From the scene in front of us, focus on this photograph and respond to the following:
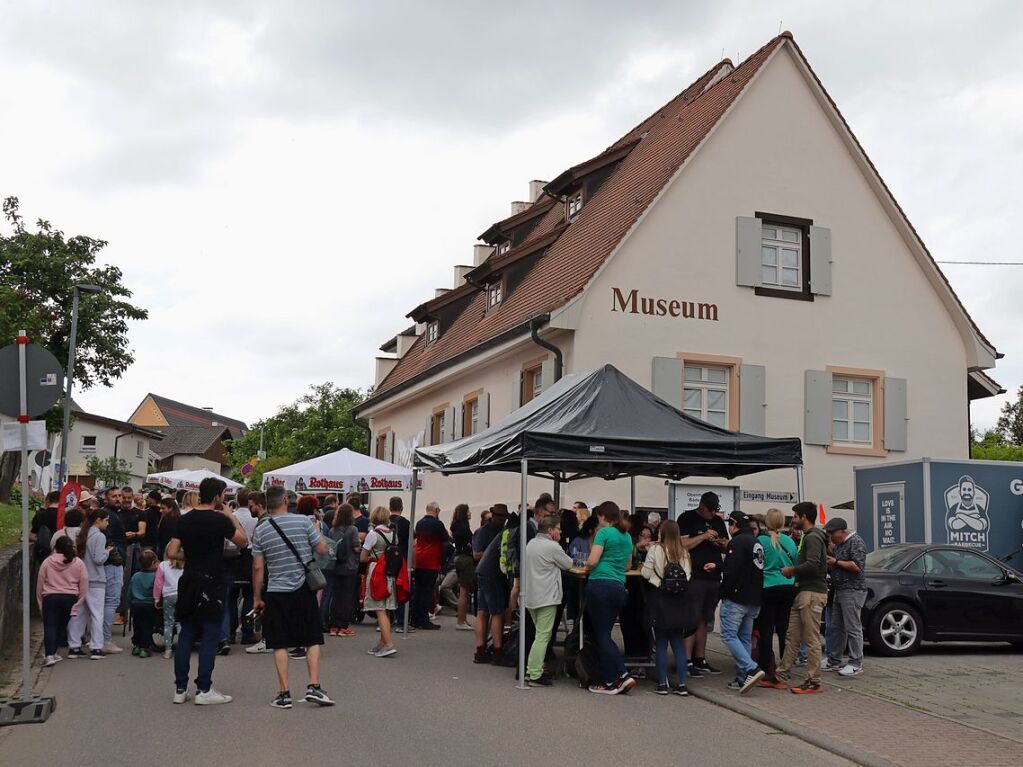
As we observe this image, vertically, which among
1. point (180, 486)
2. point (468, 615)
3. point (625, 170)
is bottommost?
point (468, 615)

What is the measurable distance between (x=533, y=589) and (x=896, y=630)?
206 inches

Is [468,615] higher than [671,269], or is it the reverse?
[671,269]

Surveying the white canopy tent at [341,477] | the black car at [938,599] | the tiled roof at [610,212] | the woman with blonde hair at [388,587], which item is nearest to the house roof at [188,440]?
the tiled roof at [610,212]

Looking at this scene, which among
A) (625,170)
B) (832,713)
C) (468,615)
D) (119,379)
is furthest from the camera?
(119,379)

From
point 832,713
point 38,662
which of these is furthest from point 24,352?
point 832,713

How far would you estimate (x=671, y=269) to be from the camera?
21.9m

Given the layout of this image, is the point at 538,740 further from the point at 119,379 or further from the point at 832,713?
the point at 119,379

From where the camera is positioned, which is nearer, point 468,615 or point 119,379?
point 468,615

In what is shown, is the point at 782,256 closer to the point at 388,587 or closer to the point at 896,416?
the point at 896,416

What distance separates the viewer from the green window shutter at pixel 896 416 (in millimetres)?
23000

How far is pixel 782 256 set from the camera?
2325 centimetres

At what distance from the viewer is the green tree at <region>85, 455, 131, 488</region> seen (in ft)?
237

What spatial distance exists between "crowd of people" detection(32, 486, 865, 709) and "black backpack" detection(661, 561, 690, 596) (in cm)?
2

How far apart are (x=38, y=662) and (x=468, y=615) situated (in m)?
8.68
